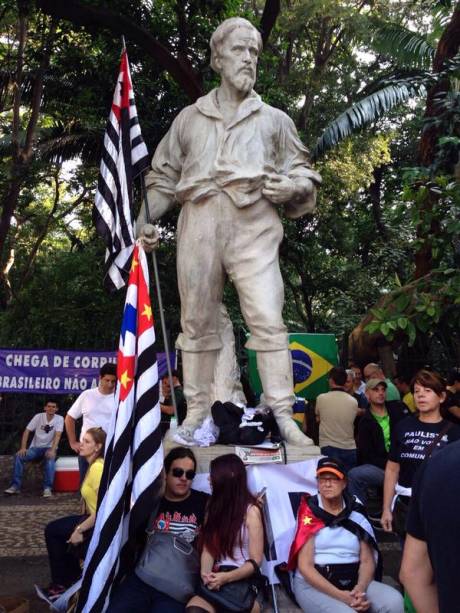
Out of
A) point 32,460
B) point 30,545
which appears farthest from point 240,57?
point 32,460

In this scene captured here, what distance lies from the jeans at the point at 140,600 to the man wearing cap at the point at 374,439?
3.04 metres

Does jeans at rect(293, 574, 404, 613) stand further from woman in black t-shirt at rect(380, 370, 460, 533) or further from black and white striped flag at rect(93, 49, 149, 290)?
black and white striped flag at rect(93, 49, 149, 290)

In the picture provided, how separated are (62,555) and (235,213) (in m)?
2.58

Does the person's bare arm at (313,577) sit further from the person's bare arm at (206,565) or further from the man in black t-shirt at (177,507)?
the man in black t-shirt at (177,507)

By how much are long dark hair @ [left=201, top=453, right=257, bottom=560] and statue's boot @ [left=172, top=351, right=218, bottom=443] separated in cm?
99

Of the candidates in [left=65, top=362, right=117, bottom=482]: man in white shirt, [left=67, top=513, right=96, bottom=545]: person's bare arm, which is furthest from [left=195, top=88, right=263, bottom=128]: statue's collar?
[left=65, top=362, right=117, bottom=482]: man in white shirt

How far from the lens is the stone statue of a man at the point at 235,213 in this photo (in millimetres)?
5109

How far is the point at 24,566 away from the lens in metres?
5.65

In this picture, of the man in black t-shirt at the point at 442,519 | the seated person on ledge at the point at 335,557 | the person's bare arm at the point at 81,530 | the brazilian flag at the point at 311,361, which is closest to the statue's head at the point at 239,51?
the seated person on ledge at the point at 335,557

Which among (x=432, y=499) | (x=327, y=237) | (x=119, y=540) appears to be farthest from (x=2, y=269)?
(x=432, y=499)

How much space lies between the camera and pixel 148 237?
530 cm

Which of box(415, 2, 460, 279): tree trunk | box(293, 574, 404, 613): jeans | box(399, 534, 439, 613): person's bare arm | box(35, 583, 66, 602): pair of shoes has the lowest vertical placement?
box(35, 583, 66, 602): pair of shoes

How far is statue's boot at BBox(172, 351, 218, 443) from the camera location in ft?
17.1

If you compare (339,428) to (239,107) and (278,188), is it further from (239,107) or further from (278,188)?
(239,107)
